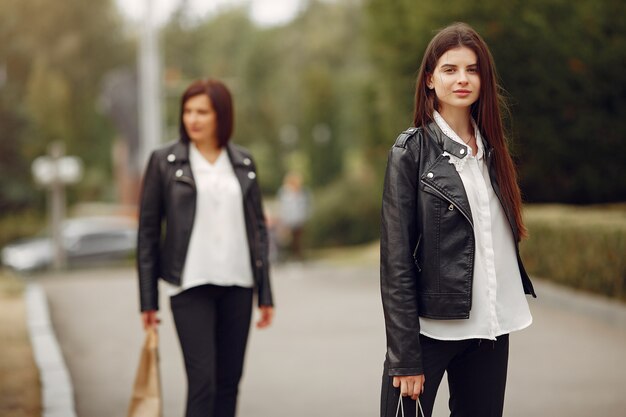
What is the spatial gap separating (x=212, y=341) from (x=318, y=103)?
145ft

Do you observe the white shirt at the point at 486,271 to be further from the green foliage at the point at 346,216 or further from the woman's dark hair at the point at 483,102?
the green foliage at the point at 346,216

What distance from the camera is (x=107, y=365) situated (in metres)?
8.69

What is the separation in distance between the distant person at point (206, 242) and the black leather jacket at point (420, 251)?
5.48ft

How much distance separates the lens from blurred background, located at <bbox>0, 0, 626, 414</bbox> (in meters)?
15.0

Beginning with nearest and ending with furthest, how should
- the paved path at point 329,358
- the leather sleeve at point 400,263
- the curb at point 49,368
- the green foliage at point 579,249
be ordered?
the leather sleeve at point 400,263
the curb at point 49,368
the paved path at point 329,358
the green foliage at point 579,249

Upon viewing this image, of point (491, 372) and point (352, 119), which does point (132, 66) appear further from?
point (491, 372)

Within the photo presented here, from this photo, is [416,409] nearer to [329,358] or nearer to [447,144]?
[447,144]

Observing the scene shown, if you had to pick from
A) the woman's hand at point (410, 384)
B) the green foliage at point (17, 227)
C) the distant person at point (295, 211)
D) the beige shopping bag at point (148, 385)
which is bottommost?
the green foliage at point (17, 227)

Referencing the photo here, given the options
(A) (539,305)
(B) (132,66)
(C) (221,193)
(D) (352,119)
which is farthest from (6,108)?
(C) (221,193)

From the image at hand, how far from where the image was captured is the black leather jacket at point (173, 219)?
4.93 meters

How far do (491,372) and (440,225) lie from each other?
51 cm

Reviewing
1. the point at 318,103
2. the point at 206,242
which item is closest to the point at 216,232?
the point at 206,242

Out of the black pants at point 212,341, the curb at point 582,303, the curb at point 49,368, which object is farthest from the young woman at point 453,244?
the curb at point 582,303

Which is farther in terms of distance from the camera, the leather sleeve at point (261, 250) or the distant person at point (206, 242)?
the leather sleeve at point (261, 250)
